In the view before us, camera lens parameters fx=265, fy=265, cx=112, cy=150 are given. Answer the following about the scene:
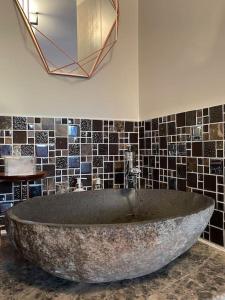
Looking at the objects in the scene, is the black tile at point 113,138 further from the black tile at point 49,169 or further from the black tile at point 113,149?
the black tile at point 49,169

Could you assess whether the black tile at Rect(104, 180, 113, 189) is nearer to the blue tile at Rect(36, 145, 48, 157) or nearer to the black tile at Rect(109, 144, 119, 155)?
the black tile at Rect(109, 144, 119, 155)

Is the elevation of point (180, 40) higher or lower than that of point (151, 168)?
higher

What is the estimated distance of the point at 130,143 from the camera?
1.24m

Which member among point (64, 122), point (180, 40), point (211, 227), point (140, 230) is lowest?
point (211, 227)

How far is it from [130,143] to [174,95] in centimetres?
32

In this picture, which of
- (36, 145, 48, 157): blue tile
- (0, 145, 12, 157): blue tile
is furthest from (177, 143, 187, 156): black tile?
(0, 145, 12, 157): blue tile

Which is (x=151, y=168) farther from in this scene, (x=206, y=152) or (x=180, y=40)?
(x=180, y=40)

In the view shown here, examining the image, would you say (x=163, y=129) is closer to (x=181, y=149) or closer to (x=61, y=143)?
(x=181, y=149)

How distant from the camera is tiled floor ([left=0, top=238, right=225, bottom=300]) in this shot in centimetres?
54

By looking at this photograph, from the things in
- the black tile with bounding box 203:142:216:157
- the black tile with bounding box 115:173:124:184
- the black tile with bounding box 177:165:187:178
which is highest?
the black tile with bounding box 203:142:216:157

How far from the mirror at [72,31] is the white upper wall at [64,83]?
1.4 inches

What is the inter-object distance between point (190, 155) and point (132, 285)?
1.75 ft

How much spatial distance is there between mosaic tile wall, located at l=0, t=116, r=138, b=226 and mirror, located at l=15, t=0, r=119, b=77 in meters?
0.23

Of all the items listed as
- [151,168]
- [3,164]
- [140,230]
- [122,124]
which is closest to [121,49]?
[122,124]
